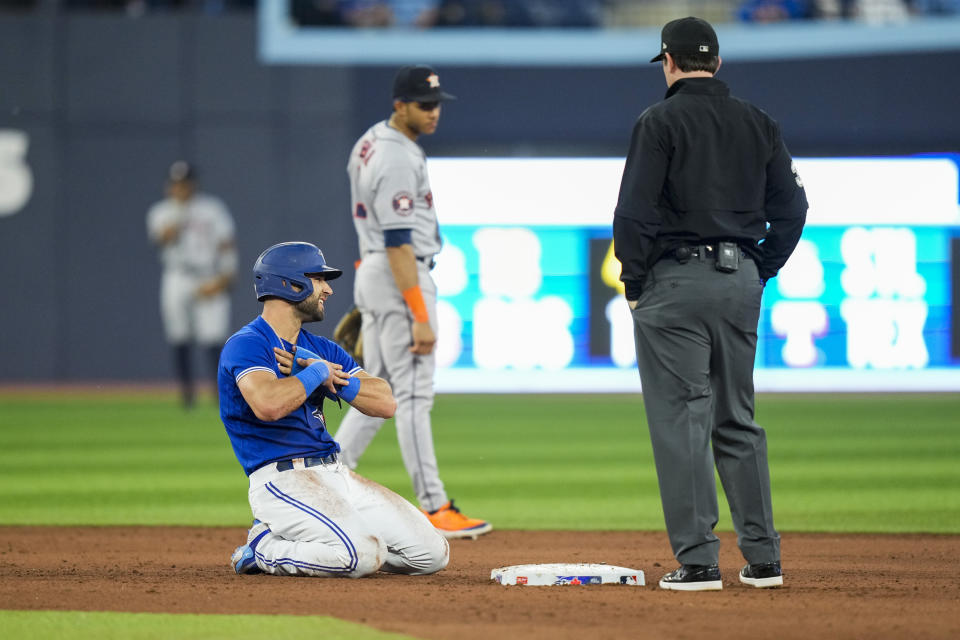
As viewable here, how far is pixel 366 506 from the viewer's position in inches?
231

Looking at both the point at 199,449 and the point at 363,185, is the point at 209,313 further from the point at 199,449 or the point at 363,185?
the point at 363,185

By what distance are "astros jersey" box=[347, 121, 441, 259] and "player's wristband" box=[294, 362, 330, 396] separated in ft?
5.81

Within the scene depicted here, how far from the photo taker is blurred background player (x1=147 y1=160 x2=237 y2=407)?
16.5 meters

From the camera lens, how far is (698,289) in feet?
17.2

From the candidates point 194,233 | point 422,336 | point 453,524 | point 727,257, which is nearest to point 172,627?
point 727,257

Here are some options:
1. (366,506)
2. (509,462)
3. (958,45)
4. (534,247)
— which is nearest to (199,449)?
(509,462)

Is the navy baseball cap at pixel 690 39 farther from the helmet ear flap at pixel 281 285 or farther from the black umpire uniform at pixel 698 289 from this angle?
the helmet ear flap at pixel 281 285

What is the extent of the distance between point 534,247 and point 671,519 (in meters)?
15.5

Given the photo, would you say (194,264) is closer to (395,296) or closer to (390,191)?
(395,296)

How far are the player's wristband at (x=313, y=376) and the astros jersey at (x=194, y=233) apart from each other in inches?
442

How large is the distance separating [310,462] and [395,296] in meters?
1.78

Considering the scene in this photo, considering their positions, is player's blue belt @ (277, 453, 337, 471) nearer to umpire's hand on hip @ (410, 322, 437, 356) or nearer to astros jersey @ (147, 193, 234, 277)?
umpire's hand on hip @ (410, 322, 437, 356)

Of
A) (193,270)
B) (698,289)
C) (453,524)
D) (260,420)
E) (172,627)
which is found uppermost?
(698,289)

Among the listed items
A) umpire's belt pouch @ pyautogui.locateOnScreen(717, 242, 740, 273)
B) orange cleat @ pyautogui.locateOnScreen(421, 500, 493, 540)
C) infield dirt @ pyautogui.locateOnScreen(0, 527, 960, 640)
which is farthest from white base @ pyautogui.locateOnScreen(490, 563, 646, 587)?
orange cleat @ pyautogui.locateOnScreen(421, 500, 493, 540)
